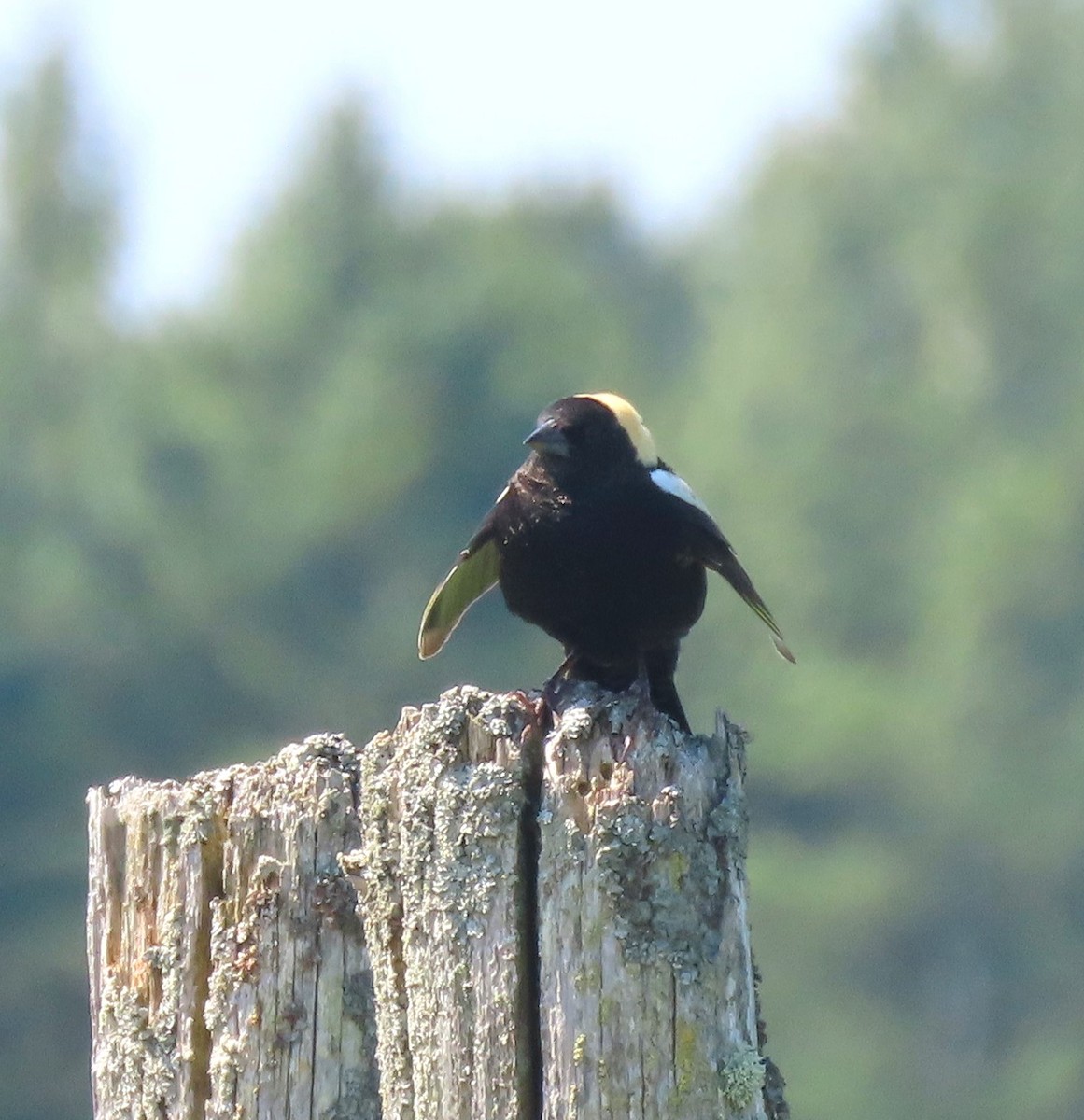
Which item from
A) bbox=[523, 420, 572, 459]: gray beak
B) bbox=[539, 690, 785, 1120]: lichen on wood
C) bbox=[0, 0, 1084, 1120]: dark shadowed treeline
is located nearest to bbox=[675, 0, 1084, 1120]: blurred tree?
bbox=[0, 0, 1084, 1120]: dark shadowed treeline

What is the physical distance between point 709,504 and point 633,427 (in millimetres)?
19346

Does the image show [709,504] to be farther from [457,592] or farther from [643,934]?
[643,934]

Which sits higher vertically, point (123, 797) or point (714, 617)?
point (714, 617)

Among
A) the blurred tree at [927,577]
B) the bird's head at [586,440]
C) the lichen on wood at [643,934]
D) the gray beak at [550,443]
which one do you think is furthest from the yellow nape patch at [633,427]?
the blurred tree at [927,577]

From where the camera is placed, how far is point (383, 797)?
3422 mm

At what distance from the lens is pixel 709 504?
24891 millimetres

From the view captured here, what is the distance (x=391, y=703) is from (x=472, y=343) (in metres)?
4.00

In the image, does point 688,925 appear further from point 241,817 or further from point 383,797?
point 241,817

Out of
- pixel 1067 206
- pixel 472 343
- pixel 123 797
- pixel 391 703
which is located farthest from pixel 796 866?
pixel 123 797

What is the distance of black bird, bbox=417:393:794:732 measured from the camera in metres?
5.15

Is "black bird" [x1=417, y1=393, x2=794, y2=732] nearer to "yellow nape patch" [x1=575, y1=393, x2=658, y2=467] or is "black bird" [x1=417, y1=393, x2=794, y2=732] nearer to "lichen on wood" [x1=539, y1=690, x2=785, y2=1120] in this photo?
"yellow nape patch" [x1=575, y1=393, x2=658, y2=467]

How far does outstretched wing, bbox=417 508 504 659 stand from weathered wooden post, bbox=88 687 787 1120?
74.6 inches

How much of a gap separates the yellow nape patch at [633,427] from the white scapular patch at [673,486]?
0.05 metres

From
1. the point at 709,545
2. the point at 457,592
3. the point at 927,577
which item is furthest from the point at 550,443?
the point at 927,577
